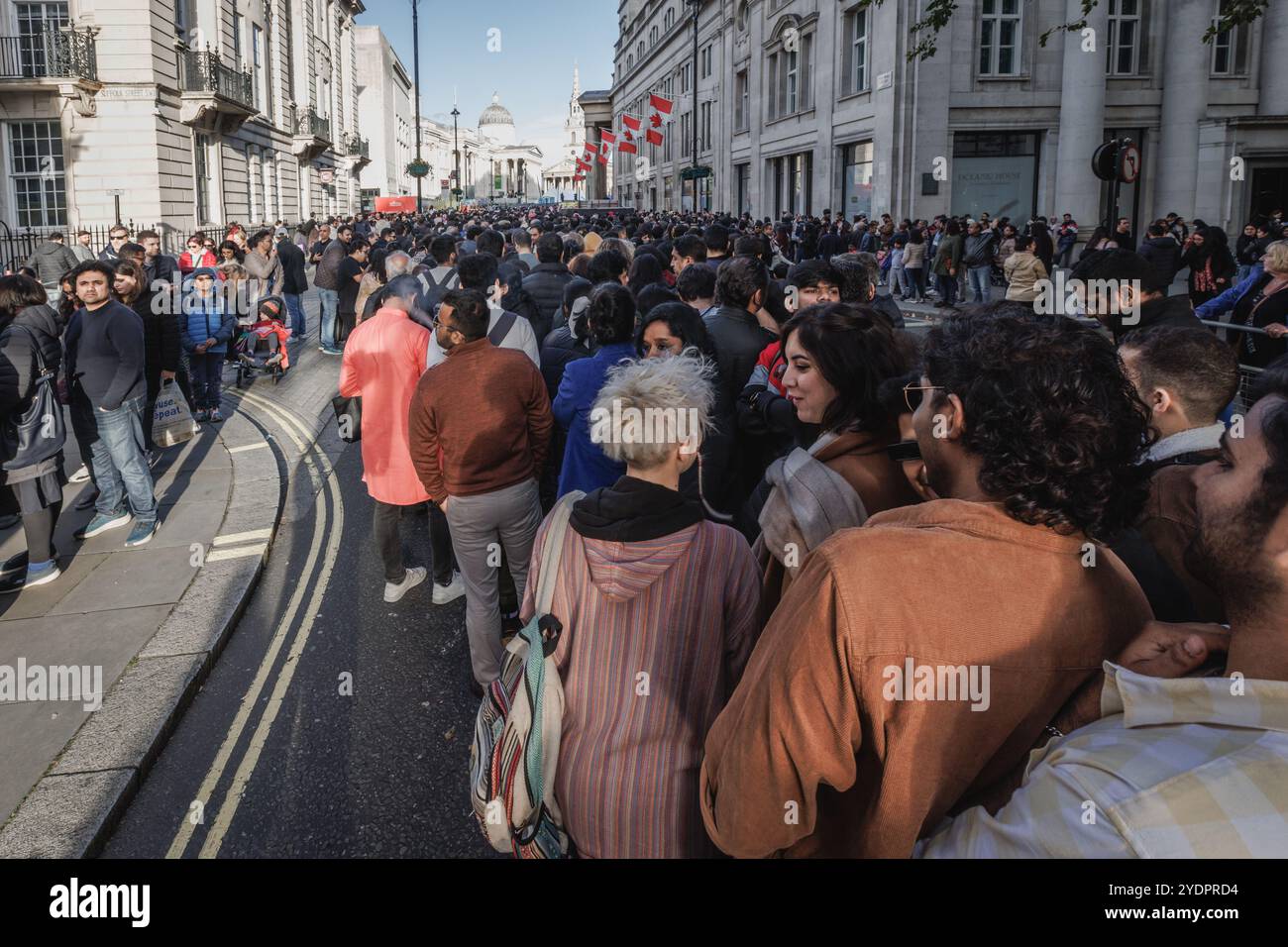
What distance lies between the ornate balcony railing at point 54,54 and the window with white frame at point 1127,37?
28.8m

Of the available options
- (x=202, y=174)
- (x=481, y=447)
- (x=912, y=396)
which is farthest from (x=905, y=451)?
(x=202, y=174)

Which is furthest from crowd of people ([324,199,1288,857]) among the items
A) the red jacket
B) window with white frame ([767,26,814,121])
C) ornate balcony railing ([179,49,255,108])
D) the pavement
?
window with white frame ([767,26,814,121])

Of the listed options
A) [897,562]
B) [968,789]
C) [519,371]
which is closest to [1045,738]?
[968,789]

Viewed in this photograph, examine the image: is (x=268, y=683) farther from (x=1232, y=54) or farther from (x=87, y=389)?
(x=1232, y=54)

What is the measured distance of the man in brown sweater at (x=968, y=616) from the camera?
156 centimetres

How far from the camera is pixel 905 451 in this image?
7.77ft

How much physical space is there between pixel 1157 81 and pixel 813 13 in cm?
1229

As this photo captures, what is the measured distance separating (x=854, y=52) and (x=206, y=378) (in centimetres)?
2672

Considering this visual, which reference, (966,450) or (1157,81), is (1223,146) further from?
(966,450)

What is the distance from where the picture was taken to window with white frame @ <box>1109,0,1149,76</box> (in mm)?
26984

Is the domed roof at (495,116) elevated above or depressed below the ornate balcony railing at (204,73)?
above

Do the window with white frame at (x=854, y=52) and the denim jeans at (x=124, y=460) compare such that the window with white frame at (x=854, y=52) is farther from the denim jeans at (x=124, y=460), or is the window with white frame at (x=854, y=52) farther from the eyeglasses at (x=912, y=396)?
the eyeglasses at (x=912, y=396)

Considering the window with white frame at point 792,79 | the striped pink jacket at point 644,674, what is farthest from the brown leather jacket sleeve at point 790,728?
the window with white frame at point 792,79

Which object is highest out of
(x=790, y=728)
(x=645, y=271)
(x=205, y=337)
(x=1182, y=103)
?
(x=1182, y=103)
